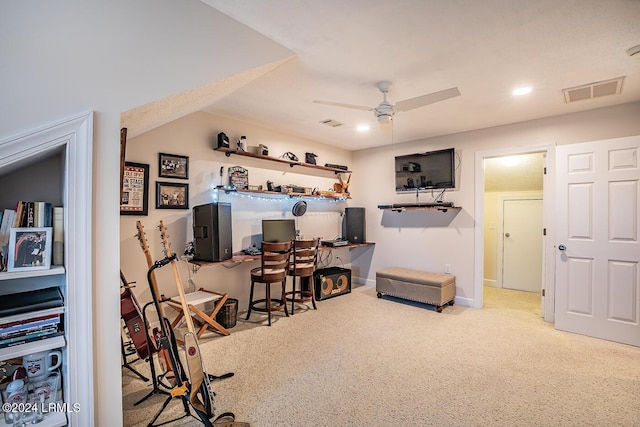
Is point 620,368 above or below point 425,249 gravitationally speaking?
below

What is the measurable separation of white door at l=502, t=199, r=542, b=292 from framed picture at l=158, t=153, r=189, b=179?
5013 mm

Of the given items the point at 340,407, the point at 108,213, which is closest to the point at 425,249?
the point at 340,407

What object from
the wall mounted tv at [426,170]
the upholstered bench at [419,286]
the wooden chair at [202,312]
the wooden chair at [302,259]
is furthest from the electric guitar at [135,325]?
the wall mounted tv at [426,170]

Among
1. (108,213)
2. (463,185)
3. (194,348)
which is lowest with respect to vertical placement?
(194,348)

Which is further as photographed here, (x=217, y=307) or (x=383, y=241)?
(x=383, y=241)

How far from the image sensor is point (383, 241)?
5098 millimetres

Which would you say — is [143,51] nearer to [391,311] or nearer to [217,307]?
[217,307]

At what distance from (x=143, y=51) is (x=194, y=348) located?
5.31 feet

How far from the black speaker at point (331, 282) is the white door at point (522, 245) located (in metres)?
2.81

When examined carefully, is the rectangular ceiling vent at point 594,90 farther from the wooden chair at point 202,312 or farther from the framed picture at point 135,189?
the framed picture at point 135,189

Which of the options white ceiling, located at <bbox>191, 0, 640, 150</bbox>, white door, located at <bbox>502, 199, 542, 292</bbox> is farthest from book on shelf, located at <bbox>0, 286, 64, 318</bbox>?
white door, located at <bbox>502, 199, 542, 292</bbox>

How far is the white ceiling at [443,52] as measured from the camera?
5.66 feet

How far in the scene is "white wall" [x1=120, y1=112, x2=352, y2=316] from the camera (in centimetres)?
302

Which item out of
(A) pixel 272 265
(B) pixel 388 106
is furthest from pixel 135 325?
(B) pixel 388 106
